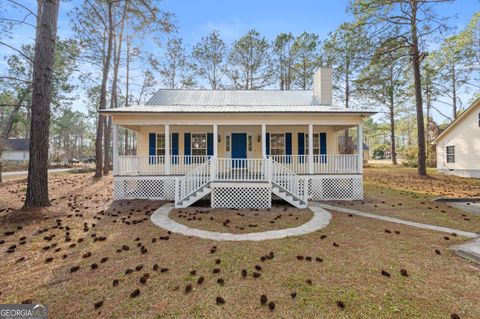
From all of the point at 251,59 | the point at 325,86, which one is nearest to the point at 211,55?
the point at 251,59

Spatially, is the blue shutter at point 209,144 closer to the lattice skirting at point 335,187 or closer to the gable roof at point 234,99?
the gable roof at point 234,99

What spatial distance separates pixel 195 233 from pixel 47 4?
8803mm

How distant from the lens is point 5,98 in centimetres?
1756

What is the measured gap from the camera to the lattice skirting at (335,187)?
959 cm

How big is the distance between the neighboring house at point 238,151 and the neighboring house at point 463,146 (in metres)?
13.0

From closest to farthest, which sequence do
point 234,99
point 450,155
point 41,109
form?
point 41,109, point 234,99, point 450,155

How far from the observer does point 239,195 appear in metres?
8.33

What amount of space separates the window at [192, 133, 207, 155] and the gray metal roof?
6.79 feet

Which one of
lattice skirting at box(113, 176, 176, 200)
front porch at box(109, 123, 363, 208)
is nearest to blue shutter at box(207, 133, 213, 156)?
front porch at box(109, 123, 363, 208)

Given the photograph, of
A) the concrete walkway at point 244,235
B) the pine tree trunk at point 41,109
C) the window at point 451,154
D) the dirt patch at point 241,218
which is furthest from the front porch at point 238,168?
the window at point 451,154

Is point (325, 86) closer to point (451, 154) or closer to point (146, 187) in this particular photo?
point (146, 187)

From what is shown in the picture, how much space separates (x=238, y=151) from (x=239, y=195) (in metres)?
3.70

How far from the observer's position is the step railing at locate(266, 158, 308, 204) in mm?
8078

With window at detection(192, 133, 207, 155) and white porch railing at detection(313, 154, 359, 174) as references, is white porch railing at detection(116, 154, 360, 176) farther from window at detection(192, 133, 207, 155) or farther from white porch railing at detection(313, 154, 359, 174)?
window at detection(192, 133, 207, 155)
